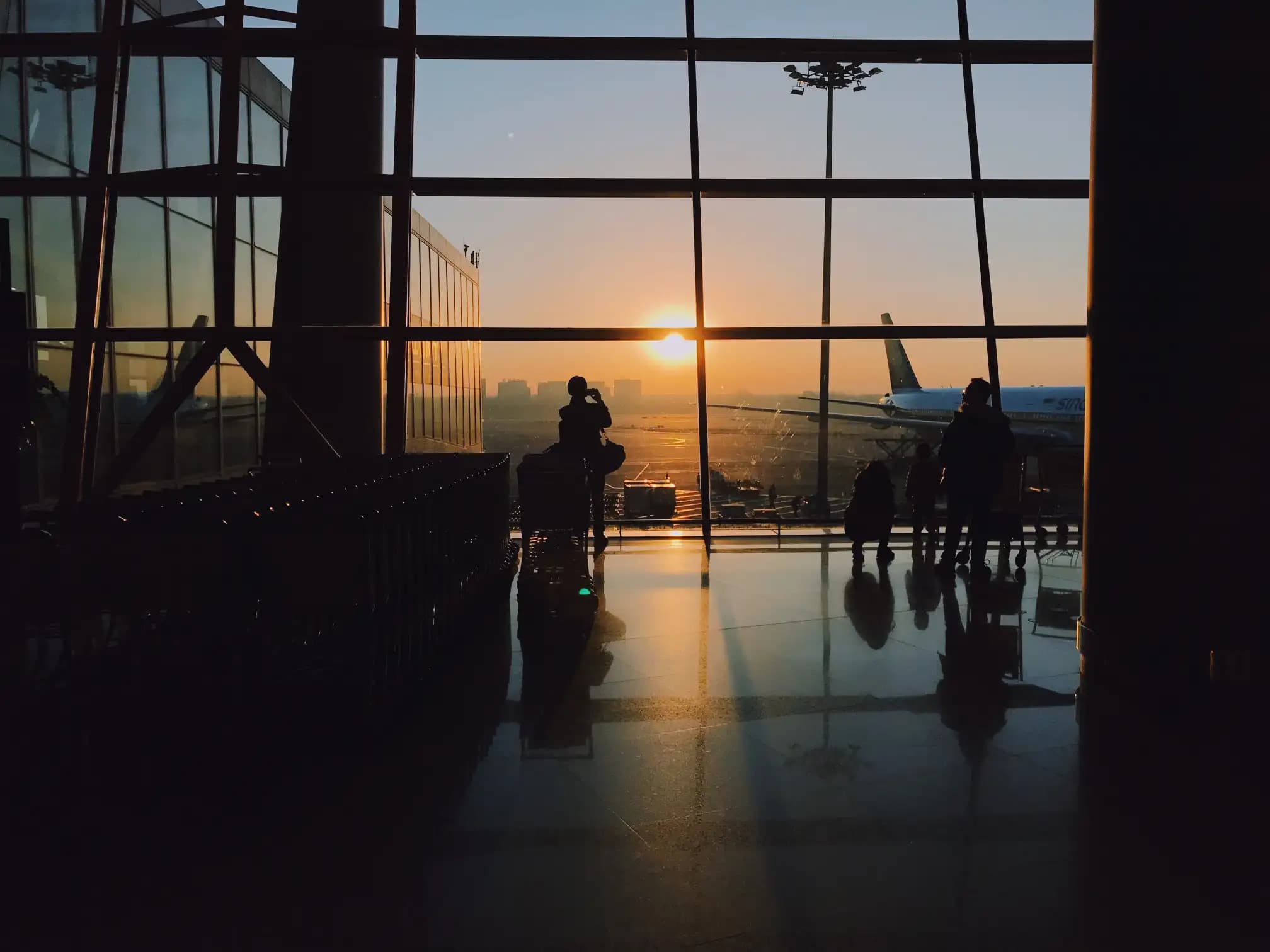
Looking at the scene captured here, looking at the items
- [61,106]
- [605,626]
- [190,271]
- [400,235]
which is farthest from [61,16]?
[605,626]

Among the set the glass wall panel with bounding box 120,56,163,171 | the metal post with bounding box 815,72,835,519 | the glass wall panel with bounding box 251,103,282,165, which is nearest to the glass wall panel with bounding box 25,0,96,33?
the glass wall panel with bounding box 120,56,163,171

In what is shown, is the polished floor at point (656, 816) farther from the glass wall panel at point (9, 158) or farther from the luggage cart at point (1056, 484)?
the glass wall panel at point (9, 158)

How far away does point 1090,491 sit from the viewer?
4.77 metres

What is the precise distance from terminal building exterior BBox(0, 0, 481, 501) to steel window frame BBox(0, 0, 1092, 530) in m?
0.80

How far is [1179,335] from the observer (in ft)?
13.8

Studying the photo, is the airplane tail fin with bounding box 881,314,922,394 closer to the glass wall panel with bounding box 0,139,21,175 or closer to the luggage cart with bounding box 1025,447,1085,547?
the luggage cart with bounding box 1025,447,1085,547

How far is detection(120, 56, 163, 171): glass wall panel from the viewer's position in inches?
515

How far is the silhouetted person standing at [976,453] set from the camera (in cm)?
764

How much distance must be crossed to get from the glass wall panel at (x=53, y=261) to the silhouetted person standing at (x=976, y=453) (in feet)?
34.0

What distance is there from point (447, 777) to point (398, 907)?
0.97 meters

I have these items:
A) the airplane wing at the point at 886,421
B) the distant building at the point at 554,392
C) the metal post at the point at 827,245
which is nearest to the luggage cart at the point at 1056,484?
the metal post at the point at 827,245

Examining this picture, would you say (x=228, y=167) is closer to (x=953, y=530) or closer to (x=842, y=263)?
(x=842, y=263)

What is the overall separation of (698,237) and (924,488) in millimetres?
3456

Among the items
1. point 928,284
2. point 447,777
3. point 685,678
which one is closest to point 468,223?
point 928,284
